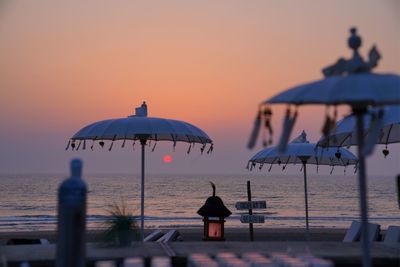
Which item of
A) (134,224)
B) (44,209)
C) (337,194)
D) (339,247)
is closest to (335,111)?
(339,247)

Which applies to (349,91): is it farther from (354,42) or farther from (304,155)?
(304,155)

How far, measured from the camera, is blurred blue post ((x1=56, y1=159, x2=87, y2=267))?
16.4 ft

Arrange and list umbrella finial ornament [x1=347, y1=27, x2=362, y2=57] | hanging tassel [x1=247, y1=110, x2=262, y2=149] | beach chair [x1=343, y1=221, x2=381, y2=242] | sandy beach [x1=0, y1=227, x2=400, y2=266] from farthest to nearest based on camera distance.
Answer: beach chair [x1=343, y1=221, x2=381, y2=242] → sandy beach [x1=0, y1=227, x2=400, y2=266] → umbrella finial ornament [x1=347, y1=27, x2=362, y2=57] → hanging tassel [x1=247, y1=110, x2=262, y2=149]

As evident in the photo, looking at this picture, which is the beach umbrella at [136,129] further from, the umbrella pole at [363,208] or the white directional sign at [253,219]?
the umbrella pole at [363,208]

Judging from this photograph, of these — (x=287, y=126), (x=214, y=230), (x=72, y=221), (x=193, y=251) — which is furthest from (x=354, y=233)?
(x=72, y=221)

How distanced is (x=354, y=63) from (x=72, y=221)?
2.85 meters

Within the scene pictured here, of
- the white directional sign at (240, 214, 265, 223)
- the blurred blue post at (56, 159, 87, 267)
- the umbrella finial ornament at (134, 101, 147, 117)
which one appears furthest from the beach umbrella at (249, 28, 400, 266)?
the white directional sign at (240, 214, 265, 223)

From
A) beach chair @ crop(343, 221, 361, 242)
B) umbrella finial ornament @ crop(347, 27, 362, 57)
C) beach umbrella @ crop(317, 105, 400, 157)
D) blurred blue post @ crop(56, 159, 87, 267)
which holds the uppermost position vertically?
umbrella finial ornament @ crop(347, 27, 362, 57)

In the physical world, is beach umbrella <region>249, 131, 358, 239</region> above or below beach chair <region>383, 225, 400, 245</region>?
above

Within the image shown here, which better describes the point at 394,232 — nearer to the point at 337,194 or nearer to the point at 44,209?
the point at 44,209

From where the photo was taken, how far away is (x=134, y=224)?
8133 mm

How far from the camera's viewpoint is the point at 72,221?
5.03 metres

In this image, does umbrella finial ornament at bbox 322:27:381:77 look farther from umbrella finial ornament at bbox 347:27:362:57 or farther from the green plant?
the green plant

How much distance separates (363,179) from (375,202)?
70.5 m
